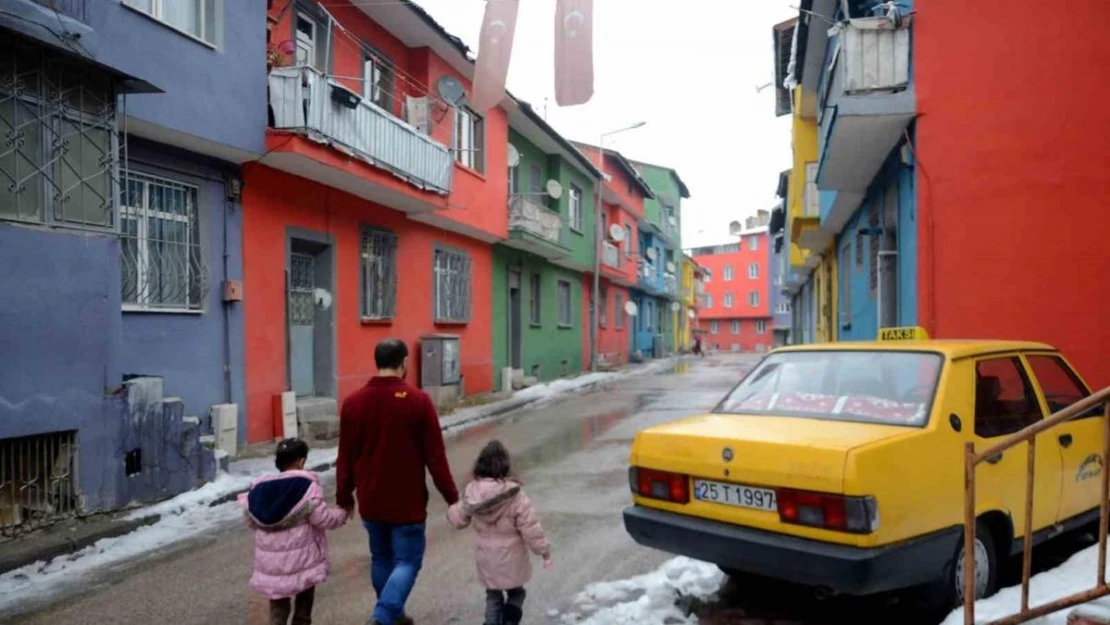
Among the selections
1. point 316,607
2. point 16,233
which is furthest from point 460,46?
point 316,607

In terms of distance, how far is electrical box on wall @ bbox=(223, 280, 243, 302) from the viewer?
396 inches

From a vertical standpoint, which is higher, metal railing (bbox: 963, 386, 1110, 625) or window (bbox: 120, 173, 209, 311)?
window (bbox: 120, 173, 209, 311)

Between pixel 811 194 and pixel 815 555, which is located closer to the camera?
pixel 815 555

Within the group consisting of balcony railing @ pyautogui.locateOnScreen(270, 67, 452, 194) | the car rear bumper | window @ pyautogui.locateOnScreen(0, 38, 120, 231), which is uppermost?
balcony railing @ pyautogui.locateOnScreen(270, 67, 452, 194)

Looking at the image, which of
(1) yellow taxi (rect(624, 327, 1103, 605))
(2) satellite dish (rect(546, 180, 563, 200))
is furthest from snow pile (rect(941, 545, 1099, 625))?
(2) satellite dish (rect(546, 180, 563, 200))

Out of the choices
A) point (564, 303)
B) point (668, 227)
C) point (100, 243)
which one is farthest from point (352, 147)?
point (668, 227)

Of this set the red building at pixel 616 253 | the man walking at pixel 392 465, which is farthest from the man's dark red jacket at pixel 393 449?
the red building at pixel 616 253

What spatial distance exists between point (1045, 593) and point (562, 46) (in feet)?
16.9

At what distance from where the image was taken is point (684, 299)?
5688cm

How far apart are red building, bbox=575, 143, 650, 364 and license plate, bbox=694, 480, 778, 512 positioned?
24.5m

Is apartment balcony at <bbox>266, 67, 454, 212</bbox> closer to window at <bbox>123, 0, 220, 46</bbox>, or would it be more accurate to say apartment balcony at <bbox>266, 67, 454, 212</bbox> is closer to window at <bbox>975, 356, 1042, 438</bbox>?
window at <bbox>123, 0, 220, 46</bbox>

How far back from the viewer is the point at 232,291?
33.2ft

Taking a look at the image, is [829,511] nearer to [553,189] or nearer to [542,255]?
[553,189]

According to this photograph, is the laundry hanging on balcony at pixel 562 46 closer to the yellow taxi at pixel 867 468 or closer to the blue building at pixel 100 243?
the yellow taxi at pixel 867 468
